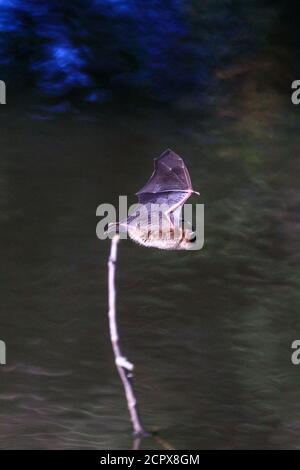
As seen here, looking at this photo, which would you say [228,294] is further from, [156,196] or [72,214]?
[72,214]

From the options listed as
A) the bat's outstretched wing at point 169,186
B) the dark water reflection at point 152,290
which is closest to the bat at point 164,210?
the bat's outstretched wing at point 169,186

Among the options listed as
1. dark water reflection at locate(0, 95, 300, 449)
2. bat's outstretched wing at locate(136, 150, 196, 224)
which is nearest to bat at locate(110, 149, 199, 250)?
bat's outstretched wing at locate(136, 150, 196, 224)

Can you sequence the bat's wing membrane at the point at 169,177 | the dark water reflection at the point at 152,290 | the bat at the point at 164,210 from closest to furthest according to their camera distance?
the dark water reflection at the point at 152,290, the bat at the point at 164,210, the bat's wing membrane at the point at 169,177

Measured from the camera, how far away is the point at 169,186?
1.35 metres

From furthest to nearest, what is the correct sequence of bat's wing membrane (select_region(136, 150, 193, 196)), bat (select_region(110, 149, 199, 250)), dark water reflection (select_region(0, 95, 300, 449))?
bat's wing membrane (select_region(136, 150, 193, 196)), bat (select_region(110, 149, 199, 250)), dark water reflection (select_region(0, 95, 300, 449))

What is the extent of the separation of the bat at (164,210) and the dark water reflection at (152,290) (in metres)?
0.13

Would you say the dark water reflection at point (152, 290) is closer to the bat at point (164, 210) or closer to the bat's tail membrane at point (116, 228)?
the bat's tail membrane at point (116, 228)

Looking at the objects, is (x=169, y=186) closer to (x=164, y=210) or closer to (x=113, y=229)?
(x=164, y=210)

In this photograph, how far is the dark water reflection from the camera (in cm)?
112

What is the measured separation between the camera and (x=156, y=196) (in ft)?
4.46

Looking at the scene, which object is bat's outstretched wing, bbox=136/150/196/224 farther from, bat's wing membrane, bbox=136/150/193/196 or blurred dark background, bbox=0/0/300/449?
blurred dark background, bbox=0/0/300/449

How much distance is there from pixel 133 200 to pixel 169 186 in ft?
0.84

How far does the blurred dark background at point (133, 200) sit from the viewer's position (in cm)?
115
